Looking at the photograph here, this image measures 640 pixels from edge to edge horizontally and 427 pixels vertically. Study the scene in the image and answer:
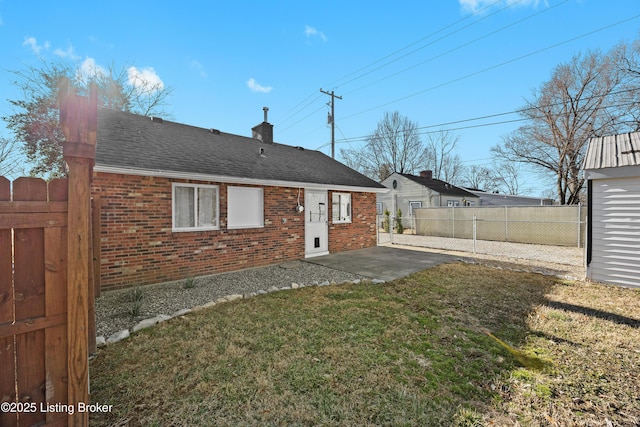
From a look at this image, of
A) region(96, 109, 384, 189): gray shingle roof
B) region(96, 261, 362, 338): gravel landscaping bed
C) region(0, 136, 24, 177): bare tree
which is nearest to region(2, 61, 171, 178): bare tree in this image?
region(0, 136, 24, 177): bare tree

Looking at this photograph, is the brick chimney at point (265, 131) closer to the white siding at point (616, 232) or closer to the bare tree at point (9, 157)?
the white siding at point (616, 232)

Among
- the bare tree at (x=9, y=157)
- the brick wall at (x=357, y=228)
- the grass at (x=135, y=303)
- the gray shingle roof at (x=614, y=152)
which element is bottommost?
the grass at (x=135, y=303)

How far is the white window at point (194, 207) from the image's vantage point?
6.67 m

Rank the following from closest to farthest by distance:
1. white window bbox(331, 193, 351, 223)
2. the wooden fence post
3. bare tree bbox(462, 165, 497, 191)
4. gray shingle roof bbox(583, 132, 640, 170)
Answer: the wooden fence post
gray shingle roof bbox(583, 132, 640, 170)
white window bbox(331, 193, 351, 223)
bare tree bbox(462, 165, 497, 191)

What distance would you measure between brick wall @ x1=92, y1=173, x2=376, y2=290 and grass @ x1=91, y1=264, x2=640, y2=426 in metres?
2.45

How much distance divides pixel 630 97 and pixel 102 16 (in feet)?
88.3

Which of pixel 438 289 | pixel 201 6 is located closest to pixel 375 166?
pixel 201 6

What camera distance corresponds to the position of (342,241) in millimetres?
10547

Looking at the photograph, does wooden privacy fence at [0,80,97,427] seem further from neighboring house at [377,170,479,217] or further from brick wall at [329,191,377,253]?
neighboring house at [377,170,479,217]

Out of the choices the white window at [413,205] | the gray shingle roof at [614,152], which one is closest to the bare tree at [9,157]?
the gray shingle roof at [614,152]

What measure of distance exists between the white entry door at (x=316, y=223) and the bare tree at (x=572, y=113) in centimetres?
1569

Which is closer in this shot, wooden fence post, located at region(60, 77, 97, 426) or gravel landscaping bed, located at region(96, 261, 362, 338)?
wooden fence post, located at region(60, 77, 97, 426)

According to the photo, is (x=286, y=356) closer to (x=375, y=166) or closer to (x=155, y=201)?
(x=155, y=201)

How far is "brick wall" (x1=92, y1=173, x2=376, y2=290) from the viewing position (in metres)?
5.71
